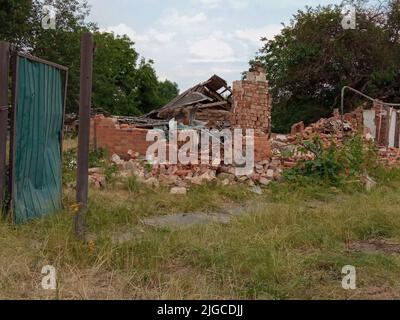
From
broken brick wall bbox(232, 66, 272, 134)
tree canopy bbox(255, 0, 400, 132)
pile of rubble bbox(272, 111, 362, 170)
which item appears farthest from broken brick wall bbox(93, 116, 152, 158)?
tree canopy bbox(255, 0, 400, 132)

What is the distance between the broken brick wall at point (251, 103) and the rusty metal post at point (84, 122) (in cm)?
770

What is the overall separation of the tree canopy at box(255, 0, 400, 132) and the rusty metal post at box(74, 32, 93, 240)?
720 inches

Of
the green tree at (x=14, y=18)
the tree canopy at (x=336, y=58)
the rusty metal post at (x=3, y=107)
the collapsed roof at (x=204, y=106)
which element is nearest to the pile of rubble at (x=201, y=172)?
the rusty metal post at (x=3, y=107)

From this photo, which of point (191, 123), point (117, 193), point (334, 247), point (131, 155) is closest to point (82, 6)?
point (191, 123)

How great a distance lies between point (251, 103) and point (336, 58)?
11.1m

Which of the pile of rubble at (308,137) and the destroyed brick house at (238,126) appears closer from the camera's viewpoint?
the destroyed brick house at (238,126)

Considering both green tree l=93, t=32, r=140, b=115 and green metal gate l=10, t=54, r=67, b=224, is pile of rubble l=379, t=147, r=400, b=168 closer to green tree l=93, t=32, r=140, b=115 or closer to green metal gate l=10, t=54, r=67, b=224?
green metal gate l=10, t=54, r=67, b=224

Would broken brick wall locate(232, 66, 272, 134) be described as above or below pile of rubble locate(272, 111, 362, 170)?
above

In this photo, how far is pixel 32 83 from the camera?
15.8 ft

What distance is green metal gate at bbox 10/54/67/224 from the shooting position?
460 cm

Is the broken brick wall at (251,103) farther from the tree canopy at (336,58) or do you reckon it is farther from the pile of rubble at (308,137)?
the tree canopy at (336,58)

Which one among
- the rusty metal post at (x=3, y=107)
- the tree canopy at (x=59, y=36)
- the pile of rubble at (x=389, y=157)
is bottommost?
the pile of rubble at (x=389, y=157)

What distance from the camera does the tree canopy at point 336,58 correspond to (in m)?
20.5

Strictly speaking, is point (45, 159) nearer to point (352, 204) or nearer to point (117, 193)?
point (117, 193)
